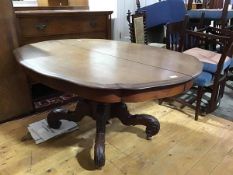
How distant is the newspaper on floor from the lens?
5.43ft

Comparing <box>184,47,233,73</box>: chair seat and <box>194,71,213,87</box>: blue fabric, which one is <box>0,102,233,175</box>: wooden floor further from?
<box>184,47,233,73</box>: chair seat

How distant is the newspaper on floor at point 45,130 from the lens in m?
1.66

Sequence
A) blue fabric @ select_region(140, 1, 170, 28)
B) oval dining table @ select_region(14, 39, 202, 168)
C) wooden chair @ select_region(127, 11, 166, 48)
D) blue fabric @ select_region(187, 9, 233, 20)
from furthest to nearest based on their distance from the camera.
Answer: blue fabric @ select_region(187, 9, 233, 20), blue fabric @ select_region(140, 1, 170, 28), wooden chair @ select_region(127, 11, 166, 48), oval dining table @ select_region(14, 39, 202, 168)

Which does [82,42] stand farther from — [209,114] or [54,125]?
[209,114]

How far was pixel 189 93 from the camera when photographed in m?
2.49

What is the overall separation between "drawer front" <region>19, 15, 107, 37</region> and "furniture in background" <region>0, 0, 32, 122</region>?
0.16 meters

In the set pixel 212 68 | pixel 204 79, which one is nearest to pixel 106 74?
pixel 204 79

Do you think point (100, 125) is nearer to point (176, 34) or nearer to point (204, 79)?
point (204, 79)

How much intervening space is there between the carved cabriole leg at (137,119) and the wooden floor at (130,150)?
0.09 metres

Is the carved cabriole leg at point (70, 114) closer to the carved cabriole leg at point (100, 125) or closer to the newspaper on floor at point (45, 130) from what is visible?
the newspaper on floor at point (45, 130)

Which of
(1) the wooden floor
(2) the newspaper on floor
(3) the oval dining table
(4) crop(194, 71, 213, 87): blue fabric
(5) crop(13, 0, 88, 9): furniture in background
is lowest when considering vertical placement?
(1) the wooden floor

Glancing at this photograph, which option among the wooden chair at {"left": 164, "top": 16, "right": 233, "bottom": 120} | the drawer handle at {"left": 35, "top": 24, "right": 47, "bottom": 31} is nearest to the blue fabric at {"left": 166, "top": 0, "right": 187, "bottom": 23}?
the wooden chair at {"left": 164, "top": 16, "right": 233, "bottom": 120}

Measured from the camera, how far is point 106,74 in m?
1.00

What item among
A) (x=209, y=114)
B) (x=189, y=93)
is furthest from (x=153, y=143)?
(x=189, y=93)
